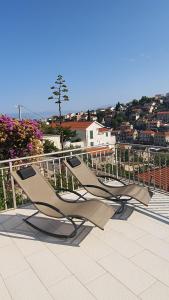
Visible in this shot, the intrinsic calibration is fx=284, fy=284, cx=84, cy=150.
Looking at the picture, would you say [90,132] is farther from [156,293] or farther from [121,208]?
A: [156,293]

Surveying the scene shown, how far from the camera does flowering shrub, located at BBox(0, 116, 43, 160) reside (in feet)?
23.9

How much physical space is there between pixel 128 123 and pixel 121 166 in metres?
82.3

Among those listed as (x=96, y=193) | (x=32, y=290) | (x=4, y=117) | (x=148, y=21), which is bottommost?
(x=32, y=290)

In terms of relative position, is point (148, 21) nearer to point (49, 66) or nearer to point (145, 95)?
point (49, 66)

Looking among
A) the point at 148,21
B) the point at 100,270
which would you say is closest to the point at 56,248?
the point at 100,270

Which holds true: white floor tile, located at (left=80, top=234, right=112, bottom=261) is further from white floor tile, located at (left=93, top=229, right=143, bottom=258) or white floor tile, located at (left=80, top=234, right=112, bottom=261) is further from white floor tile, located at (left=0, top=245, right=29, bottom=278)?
white floor tile, located at (left=0, top=245, right=29, bottom=278)


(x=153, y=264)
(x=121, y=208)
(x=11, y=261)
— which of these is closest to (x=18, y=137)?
(x=121, y=208)

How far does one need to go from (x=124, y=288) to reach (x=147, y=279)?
0.89ft

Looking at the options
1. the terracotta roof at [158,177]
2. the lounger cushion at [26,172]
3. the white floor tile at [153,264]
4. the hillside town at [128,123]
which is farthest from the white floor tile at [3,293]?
the hillside town at [128,123]

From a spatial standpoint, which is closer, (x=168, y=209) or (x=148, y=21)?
(x=168, y=209)

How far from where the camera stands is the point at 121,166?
21.4ft

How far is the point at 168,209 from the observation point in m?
4.54

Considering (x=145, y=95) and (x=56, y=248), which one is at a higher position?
(x=145, y=95)

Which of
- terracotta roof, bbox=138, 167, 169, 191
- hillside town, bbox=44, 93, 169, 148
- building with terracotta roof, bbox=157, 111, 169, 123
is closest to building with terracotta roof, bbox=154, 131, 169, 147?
hillside town, bbox=44, 93, 169, 148
